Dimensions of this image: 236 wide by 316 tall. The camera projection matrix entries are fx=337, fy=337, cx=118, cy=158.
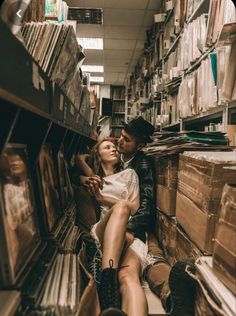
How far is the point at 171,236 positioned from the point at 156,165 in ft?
1.86

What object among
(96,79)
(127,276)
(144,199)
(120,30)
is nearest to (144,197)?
(144,199)

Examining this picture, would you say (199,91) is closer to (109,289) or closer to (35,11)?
(35,11)

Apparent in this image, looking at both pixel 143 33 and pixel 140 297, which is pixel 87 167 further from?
pixel 143 33

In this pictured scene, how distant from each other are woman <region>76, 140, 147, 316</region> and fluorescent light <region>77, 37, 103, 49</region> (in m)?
4.15

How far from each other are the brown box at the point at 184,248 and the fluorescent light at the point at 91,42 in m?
5.18

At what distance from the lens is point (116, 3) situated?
464 cm

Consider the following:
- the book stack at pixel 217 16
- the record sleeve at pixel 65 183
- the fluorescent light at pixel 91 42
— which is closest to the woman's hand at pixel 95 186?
the record sleeve at pixel 65 183

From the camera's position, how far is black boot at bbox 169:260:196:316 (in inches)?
43.6

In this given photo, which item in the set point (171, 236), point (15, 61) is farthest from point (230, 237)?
point (171, 236)

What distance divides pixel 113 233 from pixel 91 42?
5426mm

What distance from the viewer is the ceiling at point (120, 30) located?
4695mm

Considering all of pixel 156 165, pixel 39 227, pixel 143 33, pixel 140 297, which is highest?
pixel 143 33

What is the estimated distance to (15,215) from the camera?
96 cm

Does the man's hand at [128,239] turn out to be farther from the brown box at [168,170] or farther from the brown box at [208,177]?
the brown box at [208,177]
